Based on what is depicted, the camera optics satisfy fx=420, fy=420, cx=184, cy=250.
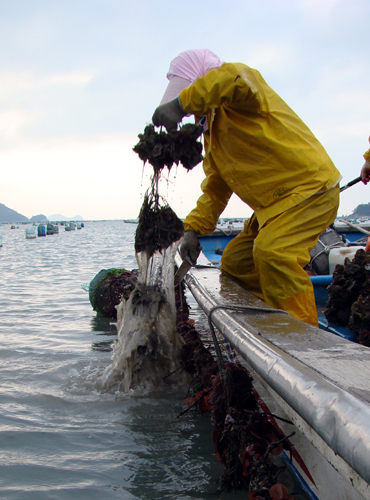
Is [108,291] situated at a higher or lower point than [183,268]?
lower

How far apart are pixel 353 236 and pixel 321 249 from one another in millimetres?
4061

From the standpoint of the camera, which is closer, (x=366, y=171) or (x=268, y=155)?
(x=268, y=155)

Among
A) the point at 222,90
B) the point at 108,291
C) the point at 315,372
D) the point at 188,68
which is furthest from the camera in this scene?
the point at 108,291

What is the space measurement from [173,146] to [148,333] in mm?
1306

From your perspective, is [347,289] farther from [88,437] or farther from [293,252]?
[88,437]

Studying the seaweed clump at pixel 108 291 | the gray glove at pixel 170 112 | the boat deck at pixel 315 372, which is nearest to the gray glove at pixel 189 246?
the gray glove at pixel 170 112

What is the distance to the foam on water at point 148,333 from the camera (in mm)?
3012

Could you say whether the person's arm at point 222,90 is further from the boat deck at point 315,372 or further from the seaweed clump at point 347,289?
the seaweed clump at point 347,289

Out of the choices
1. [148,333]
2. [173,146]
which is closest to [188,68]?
[173,146]

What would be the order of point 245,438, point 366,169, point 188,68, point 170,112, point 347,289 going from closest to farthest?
point 245,438
point 170,112
point 188,68
point 347,289
point 366,169

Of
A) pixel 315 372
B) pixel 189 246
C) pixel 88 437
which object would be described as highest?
pixel 189 246

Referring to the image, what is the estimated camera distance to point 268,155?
2789mm

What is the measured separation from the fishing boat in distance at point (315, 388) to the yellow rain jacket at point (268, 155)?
0.82 meters

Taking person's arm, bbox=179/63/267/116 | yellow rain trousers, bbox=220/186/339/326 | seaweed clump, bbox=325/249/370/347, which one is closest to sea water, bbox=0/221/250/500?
yellow rain trousers, bbox=220/186/339/326
